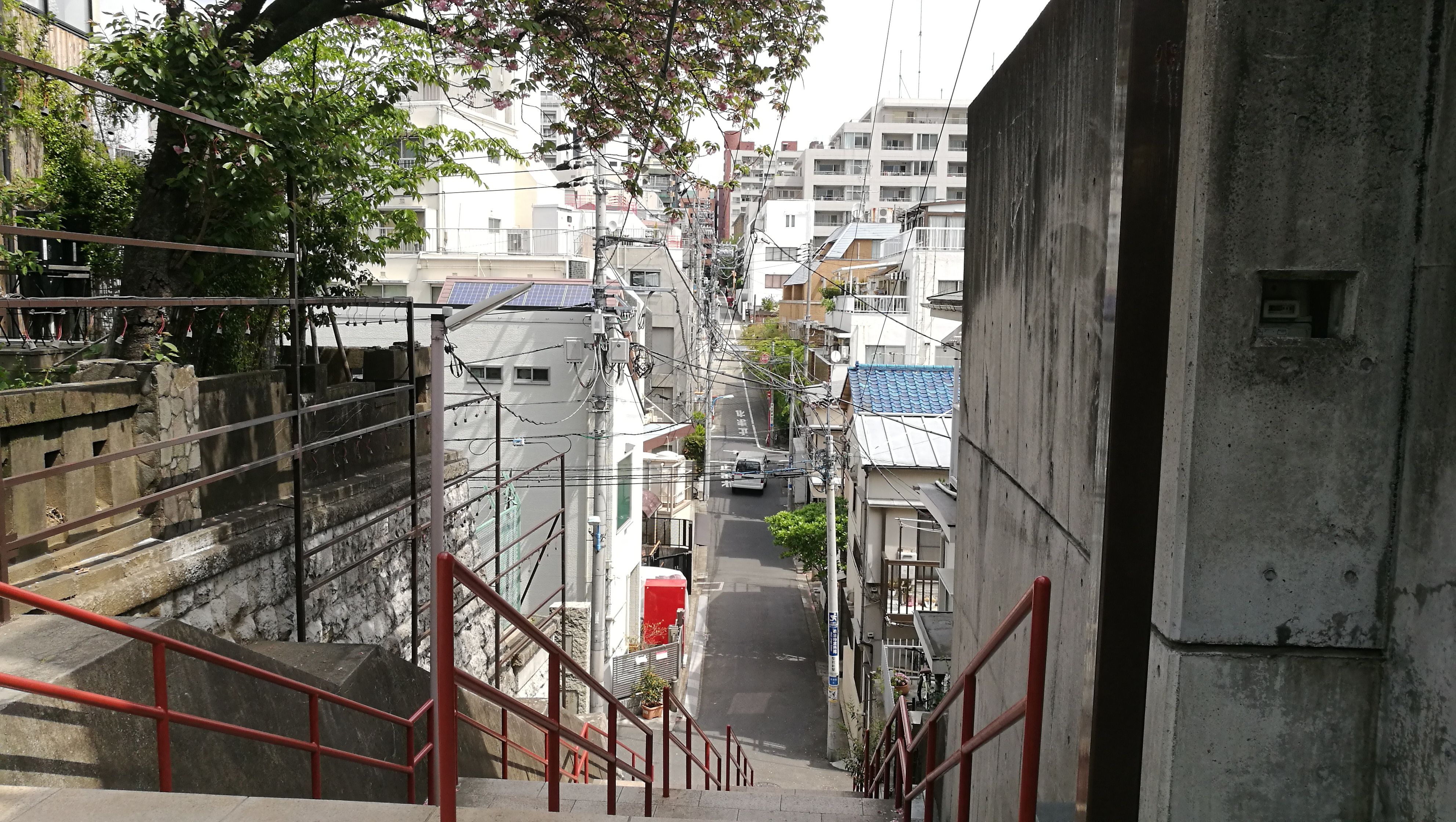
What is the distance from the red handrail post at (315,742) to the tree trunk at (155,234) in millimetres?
3046

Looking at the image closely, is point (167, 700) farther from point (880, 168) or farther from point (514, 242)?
point (880, 168)

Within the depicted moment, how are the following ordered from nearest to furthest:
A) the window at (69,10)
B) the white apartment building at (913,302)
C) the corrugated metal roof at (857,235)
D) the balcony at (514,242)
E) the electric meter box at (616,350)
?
the window at (69,10)
the electric meter box at (616,350)
the balcony at (514,242)
the white apartment building at (913,302)
the corrugated metal roof at (857,235)

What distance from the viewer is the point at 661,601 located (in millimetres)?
22953

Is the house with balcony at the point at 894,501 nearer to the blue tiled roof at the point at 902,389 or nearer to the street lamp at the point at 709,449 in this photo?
the blue tiled roof at the point at 902,389

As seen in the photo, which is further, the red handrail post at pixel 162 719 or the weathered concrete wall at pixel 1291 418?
the red handrail post at pixel 162 719

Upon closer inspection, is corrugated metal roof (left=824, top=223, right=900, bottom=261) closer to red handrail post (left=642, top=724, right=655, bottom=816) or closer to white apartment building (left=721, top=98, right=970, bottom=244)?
white apartment building (left=721, top=98, right=970, bottom=244)

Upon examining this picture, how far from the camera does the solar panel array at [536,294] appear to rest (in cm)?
1973

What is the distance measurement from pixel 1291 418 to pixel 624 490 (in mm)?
18000

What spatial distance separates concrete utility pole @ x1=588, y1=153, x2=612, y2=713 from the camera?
1489 centimetres

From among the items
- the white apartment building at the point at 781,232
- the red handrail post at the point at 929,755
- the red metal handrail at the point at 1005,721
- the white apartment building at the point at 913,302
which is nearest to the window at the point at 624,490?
the white apartment building at the point at 913,302

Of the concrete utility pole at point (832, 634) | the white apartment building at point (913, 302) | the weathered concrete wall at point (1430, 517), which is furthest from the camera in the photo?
the white apartment building at point (913, 302)

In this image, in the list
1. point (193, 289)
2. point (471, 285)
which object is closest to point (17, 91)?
point (193, 289)

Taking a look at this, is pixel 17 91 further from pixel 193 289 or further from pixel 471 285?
pixel 471 285

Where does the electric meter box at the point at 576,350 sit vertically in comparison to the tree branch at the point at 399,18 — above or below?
below
